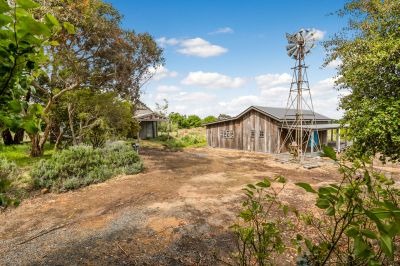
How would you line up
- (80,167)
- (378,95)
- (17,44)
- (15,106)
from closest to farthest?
(17,44) → (15,106) → (378,95) → (80,167)

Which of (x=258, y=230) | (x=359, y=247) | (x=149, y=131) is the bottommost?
(x=258, y=230)

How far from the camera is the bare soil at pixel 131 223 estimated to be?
20.1 ft

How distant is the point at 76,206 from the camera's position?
979cm

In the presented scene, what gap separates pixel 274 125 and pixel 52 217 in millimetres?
21520

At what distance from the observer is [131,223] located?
26.1 feet

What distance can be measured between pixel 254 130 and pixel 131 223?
845 inches

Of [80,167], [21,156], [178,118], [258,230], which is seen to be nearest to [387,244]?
[258,230]

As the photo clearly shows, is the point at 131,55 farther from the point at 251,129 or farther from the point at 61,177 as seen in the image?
the point at 251,129

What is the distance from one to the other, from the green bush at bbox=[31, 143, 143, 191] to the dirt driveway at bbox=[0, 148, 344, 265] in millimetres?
693

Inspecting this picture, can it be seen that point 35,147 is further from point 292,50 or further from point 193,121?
point 193,121

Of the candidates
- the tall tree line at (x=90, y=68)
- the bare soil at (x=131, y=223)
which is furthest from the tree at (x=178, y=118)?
the bare soil at (x=131, y=223)

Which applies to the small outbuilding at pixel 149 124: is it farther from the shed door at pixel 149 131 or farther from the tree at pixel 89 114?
the tree at pixel 89 114

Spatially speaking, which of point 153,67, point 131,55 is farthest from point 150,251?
point 153,67

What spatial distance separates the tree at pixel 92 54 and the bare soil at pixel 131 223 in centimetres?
634
